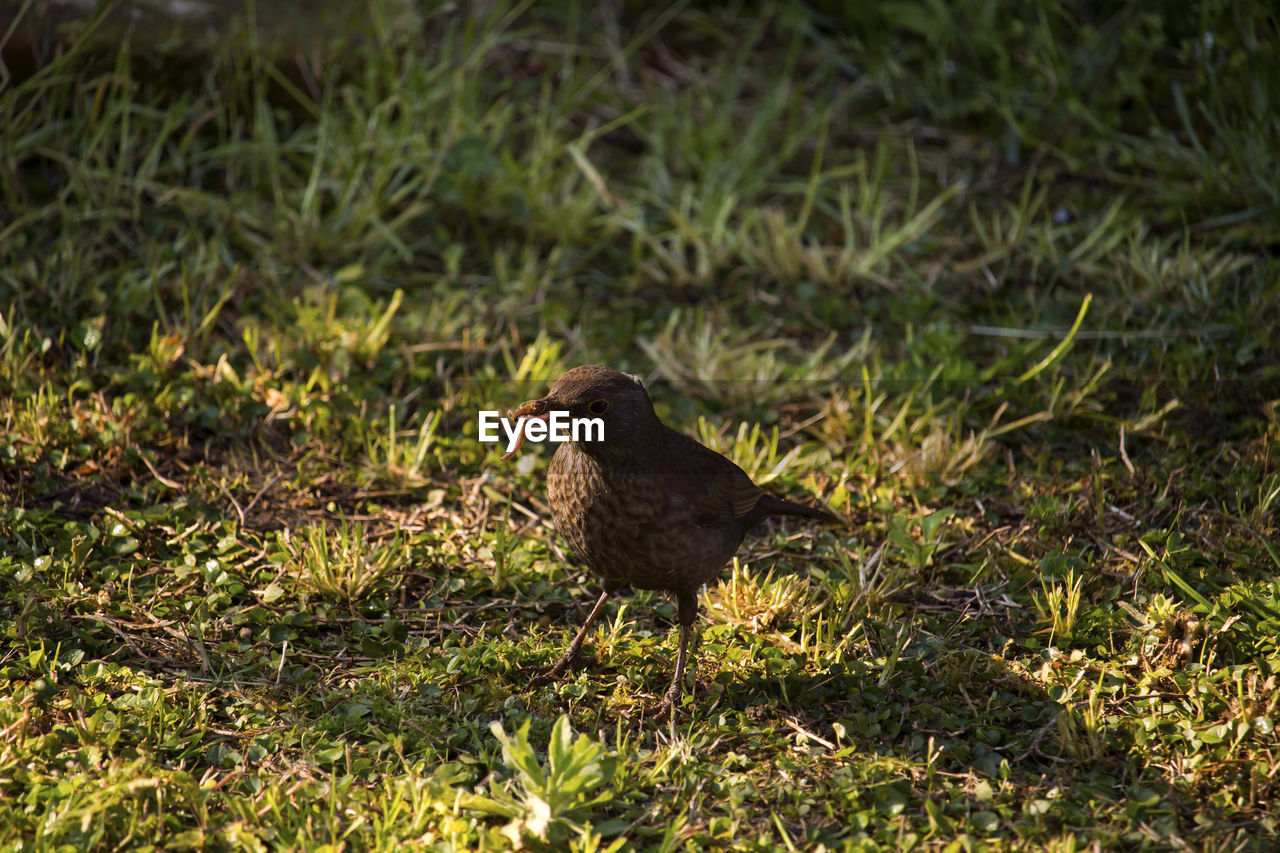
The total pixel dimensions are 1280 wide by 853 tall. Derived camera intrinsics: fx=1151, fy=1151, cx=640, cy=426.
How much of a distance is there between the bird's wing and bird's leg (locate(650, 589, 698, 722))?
24 cm

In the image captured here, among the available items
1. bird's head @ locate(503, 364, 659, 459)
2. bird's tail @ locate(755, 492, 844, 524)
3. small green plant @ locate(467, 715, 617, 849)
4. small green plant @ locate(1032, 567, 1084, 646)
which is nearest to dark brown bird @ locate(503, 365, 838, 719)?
bird's head @ locate(503, 364, 659, 459)

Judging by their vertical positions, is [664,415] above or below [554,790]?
below

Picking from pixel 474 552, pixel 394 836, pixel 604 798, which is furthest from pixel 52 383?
pixel 604 798

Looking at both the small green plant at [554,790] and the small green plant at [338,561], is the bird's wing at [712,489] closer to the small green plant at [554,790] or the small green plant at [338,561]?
the small green plant at [554,790]

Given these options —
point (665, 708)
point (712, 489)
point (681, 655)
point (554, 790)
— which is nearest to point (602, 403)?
A: point (712, 489)

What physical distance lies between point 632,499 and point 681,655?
0.53 metres

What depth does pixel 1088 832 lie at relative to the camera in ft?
9.51

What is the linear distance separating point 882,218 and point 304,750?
4185 millimetres

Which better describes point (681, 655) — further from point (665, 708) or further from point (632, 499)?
point (632, 499)

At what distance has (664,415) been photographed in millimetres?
4875

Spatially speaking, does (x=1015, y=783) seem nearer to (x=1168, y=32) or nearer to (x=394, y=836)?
(x=394, y=836)

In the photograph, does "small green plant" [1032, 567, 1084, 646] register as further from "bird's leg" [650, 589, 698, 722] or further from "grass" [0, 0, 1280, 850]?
"bird's leg" [650, 589, 698, 722]

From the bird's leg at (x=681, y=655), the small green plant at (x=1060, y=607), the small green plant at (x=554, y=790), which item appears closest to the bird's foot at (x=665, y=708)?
the bird's leg at (x=681, y=655)

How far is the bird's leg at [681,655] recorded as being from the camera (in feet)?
11.1
